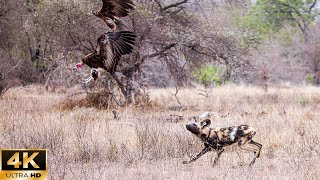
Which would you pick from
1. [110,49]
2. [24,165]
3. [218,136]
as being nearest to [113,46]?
[110,49]

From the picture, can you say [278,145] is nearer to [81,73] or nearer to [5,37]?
[81,73]

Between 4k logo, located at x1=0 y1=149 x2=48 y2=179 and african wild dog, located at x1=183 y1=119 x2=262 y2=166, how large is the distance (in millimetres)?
2287

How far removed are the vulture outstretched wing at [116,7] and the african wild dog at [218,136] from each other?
2.74 meters

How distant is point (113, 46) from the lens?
4.50 metres

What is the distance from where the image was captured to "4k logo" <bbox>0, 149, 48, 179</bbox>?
16.2ft

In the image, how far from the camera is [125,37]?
178 inches

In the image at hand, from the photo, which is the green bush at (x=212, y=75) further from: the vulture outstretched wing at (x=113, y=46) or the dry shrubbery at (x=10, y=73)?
the vulture outstretched wing at (x=113, y=46)

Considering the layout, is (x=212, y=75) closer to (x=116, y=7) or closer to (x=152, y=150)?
(x=152, y=150)

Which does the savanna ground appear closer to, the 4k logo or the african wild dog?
the african wild dog

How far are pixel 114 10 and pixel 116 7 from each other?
3 centimetres

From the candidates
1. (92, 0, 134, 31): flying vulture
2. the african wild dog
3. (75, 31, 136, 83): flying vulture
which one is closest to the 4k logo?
(75, 31, 136, 83): flying vulture

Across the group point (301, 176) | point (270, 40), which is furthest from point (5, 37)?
point (270, 40)

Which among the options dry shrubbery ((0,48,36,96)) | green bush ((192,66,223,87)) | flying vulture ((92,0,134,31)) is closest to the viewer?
flying vulture ((92,0,134,31))

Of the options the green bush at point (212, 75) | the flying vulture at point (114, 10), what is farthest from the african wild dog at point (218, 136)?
the green bush at point (212, 75)
